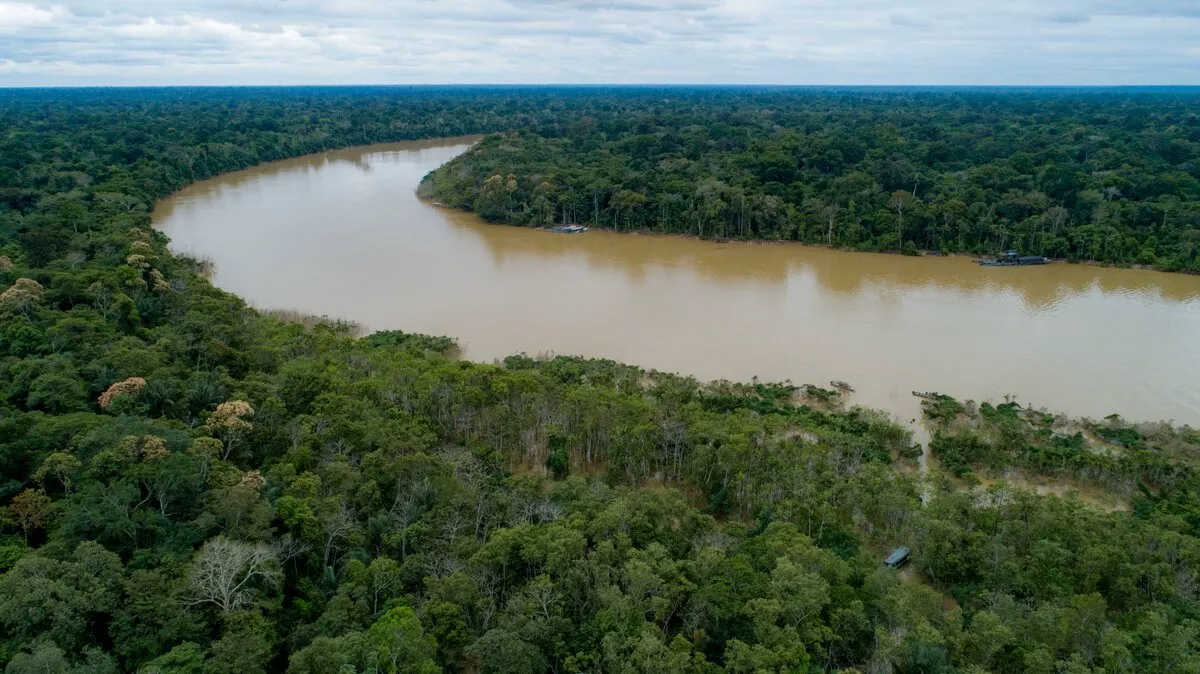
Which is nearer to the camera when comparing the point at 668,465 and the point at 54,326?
the point at 668,465

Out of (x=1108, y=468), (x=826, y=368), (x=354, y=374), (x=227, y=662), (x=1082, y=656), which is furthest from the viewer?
(x=826, y=368)

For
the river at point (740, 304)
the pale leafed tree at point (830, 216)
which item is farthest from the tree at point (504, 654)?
the pale leafed tree at point (830, 216)

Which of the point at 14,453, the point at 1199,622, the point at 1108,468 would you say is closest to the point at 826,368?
the point at 1108,468

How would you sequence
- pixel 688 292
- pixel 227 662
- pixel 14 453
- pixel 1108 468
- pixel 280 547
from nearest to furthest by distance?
pixel 227 662
pixel 280 547
pixel 14 453
pixel 1108 468
pixel 688 292

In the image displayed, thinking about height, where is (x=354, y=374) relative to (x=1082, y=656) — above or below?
above

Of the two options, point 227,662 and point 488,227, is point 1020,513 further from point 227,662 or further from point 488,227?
point 488,227

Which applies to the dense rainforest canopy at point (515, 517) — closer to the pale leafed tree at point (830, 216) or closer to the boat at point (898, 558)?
the boat at point (898, 558)

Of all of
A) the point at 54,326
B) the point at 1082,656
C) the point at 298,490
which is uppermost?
the point at 54,326
